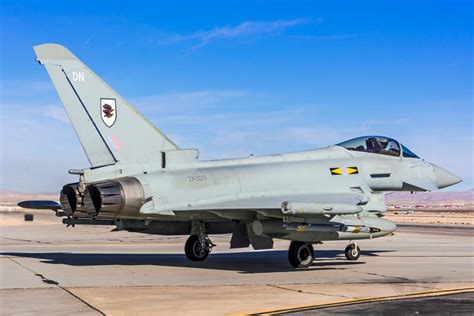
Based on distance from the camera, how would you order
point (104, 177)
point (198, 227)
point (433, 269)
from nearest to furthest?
point (104, 177), point (433, 269), point (198, 227)

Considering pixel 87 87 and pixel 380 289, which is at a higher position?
pixel 87 87

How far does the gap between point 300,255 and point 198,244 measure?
2.82 meters

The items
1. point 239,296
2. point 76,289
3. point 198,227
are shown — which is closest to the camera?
point 239,296

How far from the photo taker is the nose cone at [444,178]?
1788cm

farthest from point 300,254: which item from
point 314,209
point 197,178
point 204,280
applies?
point 204,280

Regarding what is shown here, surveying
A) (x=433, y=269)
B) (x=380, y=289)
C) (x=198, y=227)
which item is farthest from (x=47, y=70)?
(x=433, y=269)

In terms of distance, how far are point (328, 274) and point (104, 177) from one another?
5272 mm

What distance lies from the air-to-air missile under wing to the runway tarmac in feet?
3.22

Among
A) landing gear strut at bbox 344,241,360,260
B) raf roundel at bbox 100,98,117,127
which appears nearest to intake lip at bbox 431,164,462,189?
landing gear strut at bbox 344,241,360,260

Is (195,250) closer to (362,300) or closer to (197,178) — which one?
(197,178)

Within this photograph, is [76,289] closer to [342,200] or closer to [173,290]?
[173,290]

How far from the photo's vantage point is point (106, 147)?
45.9 feet

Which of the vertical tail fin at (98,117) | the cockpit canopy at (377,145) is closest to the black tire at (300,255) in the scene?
the cockpit canopy at (377,145)

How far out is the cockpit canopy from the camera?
17.3 m
